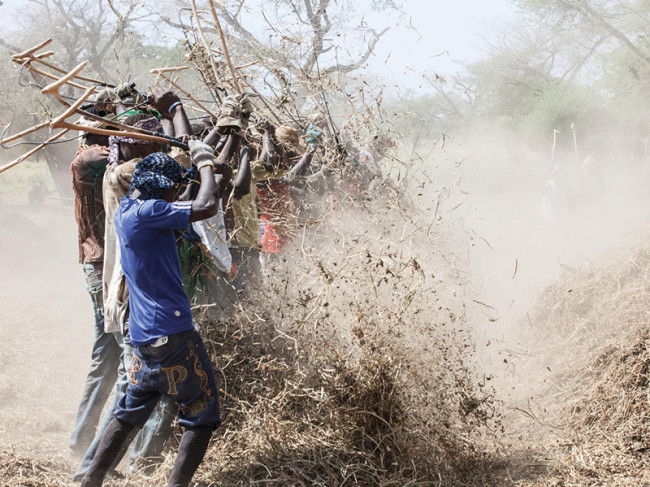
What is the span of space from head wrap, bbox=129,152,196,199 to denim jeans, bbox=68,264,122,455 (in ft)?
3.98

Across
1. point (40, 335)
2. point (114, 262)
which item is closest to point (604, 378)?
point (114, 262)

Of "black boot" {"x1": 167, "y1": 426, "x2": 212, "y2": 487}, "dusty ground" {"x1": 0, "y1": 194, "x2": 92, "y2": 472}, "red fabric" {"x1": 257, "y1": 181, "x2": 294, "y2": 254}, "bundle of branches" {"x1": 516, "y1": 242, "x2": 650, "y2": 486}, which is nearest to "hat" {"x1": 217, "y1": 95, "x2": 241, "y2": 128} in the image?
"red fabric" {"x1": 257, "y1": 181, "x2": 294, "y2": 254}

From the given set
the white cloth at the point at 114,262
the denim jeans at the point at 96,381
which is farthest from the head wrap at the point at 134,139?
the denim jeans at the point at 96,381

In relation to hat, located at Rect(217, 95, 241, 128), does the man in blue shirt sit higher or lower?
lower

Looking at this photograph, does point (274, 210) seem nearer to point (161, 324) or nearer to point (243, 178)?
point (243, 178)

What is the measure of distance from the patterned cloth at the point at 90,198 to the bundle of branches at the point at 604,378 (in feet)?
9.41

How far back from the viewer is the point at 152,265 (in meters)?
2.67

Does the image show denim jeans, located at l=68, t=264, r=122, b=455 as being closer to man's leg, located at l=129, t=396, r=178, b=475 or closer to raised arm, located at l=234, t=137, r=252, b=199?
man's leg, located at l=129, t=396, r=178, b=475

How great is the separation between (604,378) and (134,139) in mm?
3119

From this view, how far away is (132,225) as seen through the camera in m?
2.62

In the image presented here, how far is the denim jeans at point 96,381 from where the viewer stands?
3.72 metres

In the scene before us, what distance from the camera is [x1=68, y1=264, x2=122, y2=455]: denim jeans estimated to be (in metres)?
3.72

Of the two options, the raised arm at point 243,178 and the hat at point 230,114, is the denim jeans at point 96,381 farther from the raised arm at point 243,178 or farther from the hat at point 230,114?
the hat at point 230,114

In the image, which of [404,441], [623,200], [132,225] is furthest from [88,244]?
[623,200]
